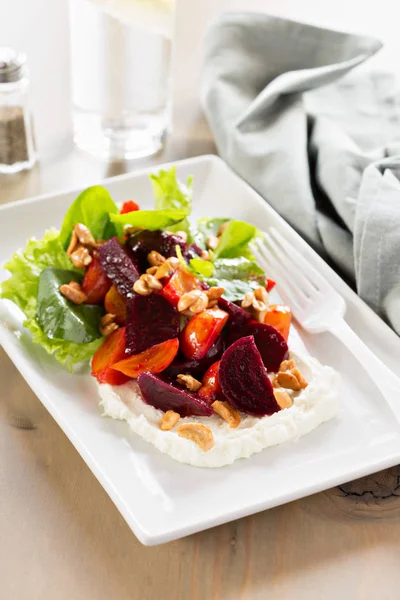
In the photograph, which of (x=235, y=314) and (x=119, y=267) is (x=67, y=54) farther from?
(x=235, y=314)

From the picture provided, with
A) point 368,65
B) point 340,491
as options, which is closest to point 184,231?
point 340,491

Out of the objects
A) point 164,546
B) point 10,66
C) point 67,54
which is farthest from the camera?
point 67,54

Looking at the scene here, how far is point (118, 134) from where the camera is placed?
2.58m

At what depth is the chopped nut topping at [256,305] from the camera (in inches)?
69.5

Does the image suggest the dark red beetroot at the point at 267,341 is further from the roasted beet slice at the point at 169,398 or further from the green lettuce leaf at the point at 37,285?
the green lettuce leaf at the point at 37,285

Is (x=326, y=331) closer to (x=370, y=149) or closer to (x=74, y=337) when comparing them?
(x=74, y=337)

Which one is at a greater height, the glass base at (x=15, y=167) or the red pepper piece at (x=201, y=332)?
the red pepper piece at (x=201, y=332)

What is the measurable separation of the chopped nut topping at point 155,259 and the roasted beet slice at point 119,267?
0.04 meters

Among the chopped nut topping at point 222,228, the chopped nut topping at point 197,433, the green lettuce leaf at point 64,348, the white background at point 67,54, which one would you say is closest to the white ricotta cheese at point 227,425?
the chopped nut topping at point 197,433

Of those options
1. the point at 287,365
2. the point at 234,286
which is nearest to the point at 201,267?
the point at 234,286

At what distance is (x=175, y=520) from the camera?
139 centimetres

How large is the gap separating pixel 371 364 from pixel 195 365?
342mm

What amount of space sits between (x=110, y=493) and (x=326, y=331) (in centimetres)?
65

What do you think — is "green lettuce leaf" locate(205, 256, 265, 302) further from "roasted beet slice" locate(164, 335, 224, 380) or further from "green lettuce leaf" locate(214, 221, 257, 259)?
"roasted beet slice" locate(164, 335, 224, 380)
